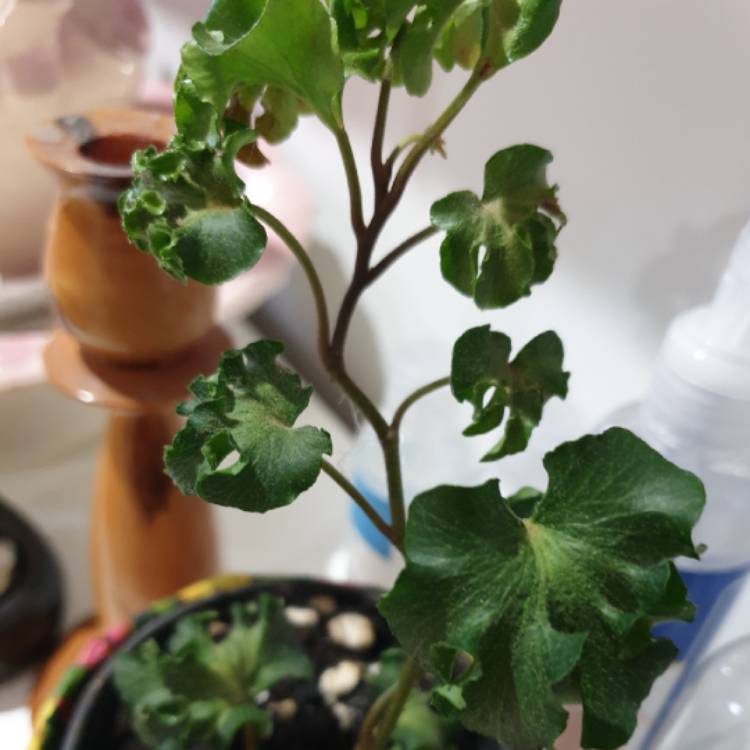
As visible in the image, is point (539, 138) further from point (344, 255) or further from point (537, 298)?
point (344, 255)

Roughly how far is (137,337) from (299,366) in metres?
0.25

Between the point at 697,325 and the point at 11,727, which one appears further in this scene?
the point at 11,727

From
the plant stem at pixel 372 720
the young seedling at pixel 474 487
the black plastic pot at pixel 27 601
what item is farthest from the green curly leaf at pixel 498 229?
the black plastic pot at pixel 27 601

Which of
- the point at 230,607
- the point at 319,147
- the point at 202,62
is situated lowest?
the point at 230,607

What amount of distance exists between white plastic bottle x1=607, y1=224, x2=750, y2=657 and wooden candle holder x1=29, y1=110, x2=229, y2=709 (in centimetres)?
16

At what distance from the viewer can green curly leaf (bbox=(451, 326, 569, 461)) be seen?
17 centimetres

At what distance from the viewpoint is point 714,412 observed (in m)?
0.24

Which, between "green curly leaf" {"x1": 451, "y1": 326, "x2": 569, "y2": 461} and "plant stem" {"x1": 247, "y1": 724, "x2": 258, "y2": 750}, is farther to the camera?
"plant stem" {"x1": 247, "y1": 724, "x2": 258, "y2": 750}

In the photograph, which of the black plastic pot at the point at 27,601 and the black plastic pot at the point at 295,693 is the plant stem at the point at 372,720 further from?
the black plastic pot at the point at 27,601

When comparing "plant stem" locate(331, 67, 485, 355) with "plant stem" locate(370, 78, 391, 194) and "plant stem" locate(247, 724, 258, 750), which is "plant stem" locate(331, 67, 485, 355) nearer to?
"plant stem" locate(370, 78, 391, 194)

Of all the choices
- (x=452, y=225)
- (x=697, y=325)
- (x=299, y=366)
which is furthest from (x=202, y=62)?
(x=299, y=366)

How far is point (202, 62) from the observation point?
0.16m

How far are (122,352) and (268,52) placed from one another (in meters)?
0.18

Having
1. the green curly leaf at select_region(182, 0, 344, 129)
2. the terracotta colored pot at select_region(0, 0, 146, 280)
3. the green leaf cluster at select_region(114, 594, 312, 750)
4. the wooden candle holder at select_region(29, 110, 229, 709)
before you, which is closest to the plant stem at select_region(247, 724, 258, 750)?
the green leaf cluster at select_region(114, 594, 312, 750)
